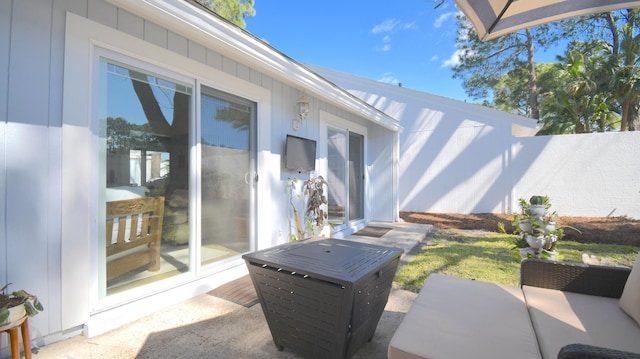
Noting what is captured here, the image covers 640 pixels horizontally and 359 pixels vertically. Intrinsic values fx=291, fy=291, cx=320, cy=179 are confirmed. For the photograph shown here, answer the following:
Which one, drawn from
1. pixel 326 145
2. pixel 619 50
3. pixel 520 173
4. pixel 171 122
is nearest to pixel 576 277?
pixel 171 122

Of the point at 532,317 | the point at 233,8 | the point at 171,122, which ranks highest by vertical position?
the point at 233,8

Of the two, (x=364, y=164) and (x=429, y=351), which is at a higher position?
(x=364, y=164)

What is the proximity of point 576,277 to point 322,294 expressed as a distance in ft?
5.92

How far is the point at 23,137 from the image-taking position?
188 centimetres

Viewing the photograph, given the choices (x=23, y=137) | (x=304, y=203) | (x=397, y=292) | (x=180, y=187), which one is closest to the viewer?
(x=23, y=137)

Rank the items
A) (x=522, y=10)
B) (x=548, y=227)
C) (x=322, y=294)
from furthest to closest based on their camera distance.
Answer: (x=548, y=227) < (x=522, y=10) < (x=322, y=294)

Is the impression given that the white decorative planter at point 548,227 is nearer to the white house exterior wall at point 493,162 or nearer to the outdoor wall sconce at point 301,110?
the outdoor wall sconce at point 301,110

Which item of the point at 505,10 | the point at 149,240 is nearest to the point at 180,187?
the point at 149,240

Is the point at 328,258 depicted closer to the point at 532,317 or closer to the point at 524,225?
the point at 532,317

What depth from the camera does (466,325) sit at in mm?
1516

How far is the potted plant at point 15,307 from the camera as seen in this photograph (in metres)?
1.48

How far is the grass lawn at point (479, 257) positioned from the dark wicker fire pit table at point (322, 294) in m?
1.45

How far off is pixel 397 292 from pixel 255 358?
1667 millimetres

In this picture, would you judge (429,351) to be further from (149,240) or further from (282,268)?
(149,240)
